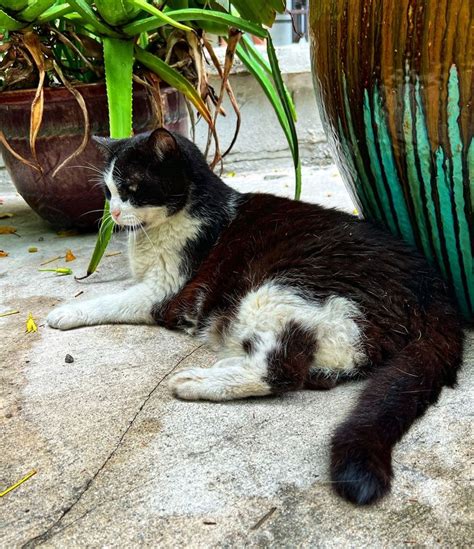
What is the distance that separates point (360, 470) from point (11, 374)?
3.32 ft

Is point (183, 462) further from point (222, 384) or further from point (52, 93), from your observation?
point (52, 93)

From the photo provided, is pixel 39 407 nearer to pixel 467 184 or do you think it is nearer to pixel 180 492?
pixel 180 492

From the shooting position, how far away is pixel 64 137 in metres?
2.63

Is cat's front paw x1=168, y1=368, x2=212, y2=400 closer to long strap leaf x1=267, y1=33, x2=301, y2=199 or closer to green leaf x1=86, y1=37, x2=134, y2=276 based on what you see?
green leaf x1=86, y1=37, x2=134, y2=276

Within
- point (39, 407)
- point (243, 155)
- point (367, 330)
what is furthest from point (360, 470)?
point (243, 155)

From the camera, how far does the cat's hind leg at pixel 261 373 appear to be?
1.44 meters

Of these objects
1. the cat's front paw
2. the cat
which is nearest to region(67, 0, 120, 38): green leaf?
the cat

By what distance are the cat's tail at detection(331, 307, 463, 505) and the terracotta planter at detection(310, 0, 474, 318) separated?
25cm

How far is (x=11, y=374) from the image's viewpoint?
1.64m

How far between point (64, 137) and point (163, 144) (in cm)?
96

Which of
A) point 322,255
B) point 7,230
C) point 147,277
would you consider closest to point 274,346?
point 322,255

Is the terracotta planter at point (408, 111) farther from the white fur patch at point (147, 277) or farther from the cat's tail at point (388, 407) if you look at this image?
the white fur patch at point (147, 277)

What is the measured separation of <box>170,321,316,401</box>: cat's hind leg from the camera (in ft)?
4.71

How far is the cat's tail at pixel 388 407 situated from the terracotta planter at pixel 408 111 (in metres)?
0.25
